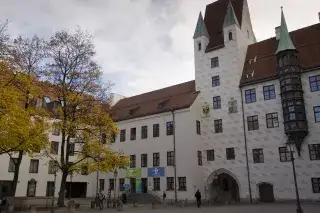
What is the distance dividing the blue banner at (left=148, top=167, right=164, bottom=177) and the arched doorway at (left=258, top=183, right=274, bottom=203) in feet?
40.3

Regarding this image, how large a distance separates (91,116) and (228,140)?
1782 cm

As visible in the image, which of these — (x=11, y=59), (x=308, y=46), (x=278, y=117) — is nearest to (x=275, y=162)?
(x=278, y=117)

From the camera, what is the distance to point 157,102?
4822cm

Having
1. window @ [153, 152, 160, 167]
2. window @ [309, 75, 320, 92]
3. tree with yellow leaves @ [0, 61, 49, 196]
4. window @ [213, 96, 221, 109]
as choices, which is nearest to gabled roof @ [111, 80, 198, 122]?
window @ [213, 96, 221, 109]

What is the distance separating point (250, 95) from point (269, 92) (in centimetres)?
235

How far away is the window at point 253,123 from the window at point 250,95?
200 centimetres

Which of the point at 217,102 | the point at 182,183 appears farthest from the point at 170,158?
the point at 217,102

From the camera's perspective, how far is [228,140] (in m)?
39.7

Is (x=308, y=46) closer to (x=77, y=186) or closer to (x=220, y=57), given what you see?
(x=220, y=57)

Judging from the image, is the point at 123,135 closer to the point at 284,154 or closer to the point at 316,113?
the point at 284,154

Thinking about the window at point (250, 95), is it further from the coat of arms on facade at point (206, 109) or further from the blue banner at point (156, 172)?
the blue banner at point (156, 172)

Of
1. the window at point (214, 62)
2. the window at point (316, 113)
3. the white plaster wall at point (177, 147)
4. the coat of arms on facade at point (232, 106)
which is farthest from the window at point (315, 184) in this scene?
the window at point (214, 62)

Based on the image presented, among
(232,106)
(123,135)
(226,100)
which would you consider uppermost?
(226,100)

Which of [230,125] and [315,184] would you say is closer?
[315,184]
